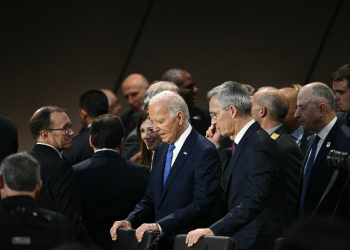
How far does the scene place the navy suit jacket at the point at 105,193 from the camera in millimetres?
3432

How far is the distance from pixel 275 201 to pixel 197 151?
20.6 inches

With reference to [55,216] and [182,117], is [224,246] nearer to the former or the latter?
[55,216]

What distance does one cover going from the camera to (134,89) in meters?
6.41

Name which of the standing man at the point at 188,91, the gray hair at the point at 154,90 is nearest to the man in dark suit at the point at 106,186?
the gray hair at the point at 154,90

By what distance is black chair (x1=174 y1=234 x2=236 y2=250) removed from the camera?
2400 mm

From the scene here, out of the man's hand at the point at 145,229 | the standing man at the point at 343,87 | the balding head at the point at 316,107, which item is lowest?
the man's hand at the point at 145,229

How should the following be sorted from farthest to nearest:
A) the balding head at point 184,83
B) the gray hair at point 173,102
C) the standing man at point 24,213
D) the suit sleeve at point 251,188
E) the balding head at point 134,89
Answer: the balding head at point 134,89 → the balding head at point 184,83 → the gray hair at point 173,102 → the suit sleeve at point 251,188 → the standing man at point 24,213

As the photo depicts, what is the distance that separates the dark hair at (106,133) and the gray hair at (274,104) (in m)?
1.21

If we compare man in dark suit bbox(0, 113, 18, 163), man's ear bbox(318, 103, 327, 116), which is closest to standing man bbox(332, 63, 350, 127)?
man's ear bbox(318, 103, 327, 116)

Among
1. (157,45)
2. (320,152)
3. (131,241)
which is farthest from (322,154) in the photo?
Answer: (157,45)

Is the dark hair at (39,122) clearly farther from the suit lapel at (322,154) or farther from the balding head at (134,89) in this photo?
the balding head at (134,89)

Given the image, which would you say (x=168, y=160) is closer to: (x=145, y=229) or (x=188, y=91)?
(x=145, y=229)

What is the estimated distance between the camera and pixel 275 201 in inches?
117

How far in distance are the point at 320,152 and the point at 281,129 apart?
724 mm
